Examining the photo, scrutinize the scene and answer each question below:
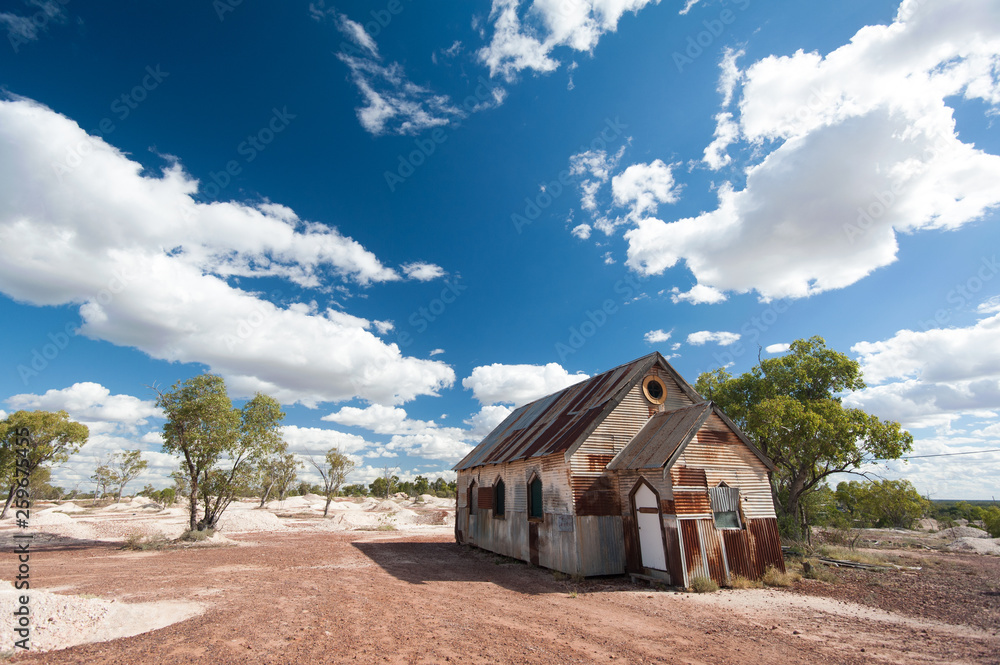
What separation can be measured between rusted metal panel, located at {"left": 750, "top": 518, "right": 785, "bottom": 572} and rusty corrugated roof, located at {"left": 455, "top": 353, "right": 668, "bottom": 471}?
5.75 m

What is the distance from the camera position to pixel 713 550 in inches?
529

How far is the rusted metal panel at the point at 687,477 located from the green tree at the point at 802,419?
7.50m

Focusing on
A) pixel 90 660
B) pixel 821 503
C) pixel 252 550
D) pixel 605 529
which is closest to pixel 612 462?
pixel 605 529

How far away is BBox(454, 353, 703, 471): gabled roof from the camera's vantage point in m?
16.8

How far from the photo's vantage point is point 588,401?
19.4 m

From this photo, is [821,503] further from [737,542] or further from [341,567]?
[341,567]

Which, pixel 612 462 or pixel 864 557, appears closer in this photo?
pixel 612 462

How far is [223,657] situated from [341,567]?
10.7 m

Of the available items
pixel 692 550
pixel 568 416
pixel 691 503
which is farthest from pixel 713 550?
pixel 568 416

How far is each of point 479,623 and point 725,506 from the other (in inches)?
347

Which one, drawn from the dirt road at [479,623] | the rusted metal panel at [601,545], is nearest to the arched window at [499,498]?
the dirt road at [479,623]

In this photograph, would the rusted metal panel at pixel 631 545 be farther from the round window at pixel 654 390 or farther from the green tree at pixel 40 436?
the green tree at pixel 40 436

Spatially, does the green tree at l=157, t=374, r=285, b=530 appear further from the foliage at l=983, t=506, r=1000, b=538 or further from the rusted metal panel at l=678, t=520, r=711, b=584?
the foliage at l=983, t=506, r=1000, b=538

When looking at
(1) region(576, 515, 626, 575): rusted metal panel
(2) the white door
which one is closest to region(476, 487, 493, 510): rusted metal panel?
(1) region(576, 515, 626, 575): rusted metal panel
